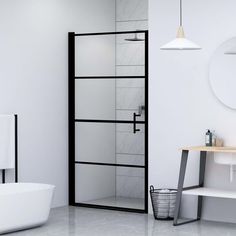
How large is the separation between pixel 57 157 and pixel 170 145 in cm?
156

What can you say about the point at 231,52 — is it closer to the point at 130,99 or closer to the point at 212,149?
the point at 212,149

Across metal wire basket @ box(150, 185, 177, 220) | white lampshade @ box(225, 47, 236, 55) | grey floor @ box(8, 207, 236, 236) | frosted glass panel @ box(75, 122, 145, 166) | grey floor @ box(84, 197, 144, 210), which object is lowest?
grey floor @ box(8, 207, 236, 236)

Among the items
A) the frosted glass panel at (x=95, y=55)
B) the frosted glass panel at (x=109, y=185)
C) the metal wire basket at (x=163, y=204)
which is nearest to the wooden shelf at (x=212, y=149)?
the metal wire basket at (x=163, y=204)

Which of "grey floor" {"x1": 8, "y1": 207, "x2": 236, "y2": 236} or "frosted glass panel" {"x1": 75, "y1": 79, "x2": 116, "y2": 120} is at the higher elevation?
"frosted glass panel" {"x1": 75, "y1": 79, "x2": 116, "y2": 120}

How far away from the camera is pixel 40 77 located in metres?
8.30

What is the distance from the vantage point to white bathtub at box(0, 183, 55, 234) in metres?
6.73

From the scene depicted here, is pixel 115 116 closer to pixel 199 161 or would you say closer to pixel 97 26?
pixel 97 26

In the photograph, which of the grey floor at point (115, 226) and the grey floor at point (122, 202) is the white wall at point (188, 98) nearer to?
the grey floor at point (115, 226)

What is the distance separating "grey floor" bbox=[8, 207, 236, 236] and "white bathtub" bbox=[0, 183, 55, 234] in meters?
0.11

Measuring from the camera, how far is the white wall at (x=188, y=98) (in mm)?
7496

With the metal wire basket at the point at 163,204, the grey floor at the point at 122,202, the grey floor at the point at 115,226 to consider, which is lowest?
the grey floor at the point at 115,226

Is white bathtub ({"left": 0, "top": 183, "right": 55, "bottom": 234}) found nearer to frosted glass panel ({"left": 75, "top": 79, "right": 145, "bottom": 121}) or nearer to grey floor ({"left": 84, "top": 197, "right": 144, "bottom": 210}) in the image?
grey floor ({"left": 84, "top": 197, "right": 144, "bottom": 210})

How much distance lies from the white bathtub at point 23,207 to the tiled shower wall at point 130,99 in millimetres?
2158

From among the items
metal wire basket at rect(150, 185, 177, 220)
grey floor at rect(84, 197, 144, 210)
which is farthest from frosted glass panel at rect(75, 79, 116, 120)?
metal wire basket at rect(150, 185, 177, 220)
